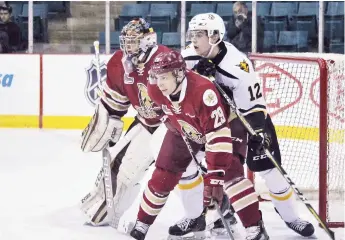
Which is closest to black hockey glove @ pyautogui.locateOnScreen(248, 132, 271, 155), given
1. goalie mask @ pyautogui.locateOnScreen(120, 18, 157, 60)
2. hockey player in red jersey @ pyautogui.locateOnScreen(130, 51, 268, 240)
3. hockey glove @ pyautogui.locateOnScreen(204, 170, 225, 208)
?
hockey player in red jersey @ pyautogui.locateOnScreen(130, 51, 268, 240)

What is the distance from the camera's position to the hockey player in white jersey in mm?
3631

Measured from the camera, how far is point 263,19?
7.36 meters

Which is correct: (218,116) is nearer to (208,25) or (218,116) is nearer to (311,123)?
(208,25)

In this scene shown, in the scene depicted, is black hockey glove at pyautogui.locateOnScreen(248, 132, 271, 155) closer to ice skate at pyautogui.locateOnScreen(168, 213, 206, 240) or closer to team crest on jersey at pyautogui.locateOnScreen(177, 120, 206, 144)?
team crest on jersey at pyautogui.locateOnScreen(177, 120, 206, 144)

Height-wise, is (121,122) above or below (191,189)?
above

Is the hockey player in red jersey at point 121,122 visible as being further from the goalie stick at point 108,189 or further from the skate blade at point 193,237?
the skate blade at point 193,237

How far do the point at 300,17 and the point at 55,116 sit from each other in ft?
6.98

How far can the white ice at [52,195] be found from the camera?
3.99m

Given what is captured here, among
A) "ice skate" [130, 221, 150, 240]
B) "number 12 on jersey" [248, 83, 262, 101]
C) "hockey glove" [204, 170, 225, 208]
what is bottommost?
"ice skate" [130, 221, 150, 240]

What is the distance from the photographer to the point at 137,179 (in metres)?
4.03

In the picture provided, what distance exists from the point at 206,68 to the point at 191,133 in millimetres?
278

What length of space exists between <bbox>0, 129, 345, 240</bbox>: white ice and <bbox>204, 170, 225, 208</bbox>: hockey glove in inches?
25.9

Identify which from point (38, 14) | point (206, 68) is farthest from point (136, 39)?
point (38, 14)

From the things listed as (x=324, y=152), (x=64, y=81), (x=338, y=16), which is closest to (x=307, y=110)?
(x=324, y=152)
